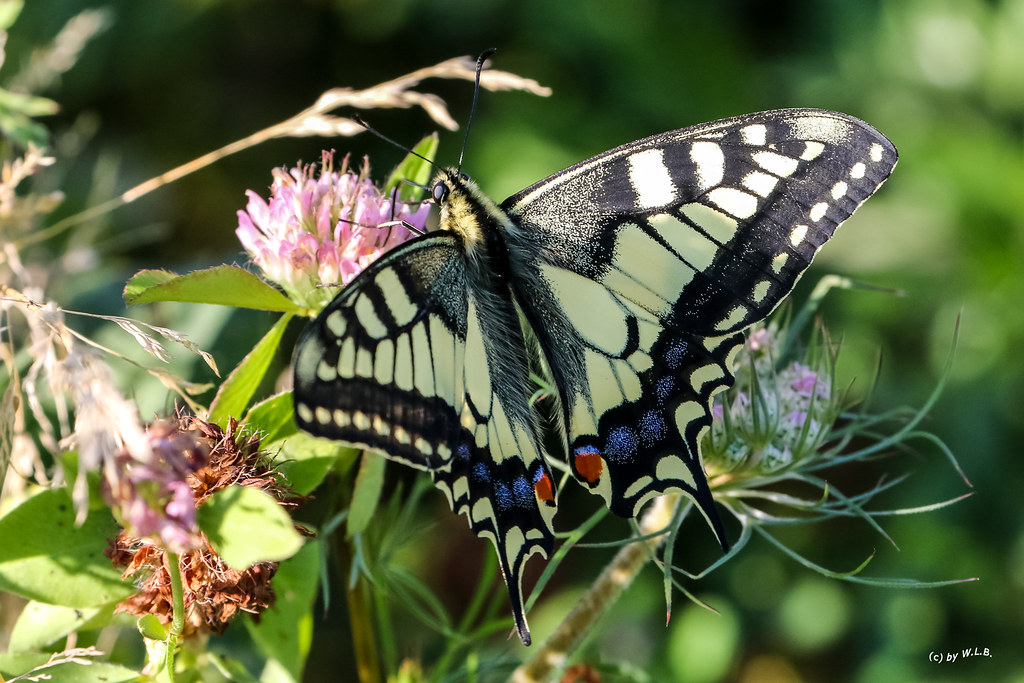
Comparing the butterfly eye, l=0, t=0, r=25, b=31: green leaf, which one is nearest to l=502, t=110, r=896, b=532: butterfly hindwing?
the butterfly eye

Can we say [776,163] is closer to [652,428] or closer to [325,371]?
[652,428]

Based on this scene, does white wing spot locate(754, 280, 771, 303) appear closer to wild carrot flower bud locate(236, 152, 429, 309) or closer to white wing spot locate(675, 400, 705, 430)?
white wing spot locate(675, 400, 705, 430)

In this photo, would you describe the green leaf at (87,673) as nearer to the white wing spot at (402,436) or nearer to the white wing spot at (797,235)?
the white wing spot at (402,436)

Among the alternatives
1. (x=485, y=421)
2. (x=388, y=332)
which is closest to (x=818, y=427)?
(x=485, y=421)

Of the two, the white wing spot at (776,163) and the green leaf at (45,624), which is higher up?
the white wing spot at (776,163)

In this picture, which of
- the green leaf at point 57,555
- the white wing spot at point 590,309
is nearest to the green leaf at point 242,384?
the green leaf at point 57,555
